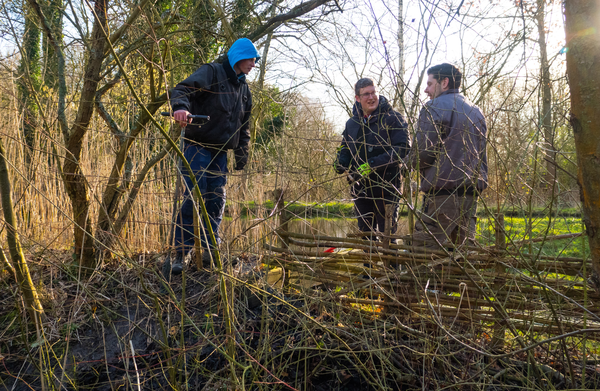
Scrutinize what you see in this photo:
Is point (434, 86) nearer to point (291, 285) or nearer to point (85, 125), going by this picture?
point (291, 285)

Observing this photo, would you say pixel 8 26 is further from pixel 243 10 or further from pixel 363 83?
pixel 363 83

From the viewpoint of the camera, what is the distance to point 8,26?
255cm

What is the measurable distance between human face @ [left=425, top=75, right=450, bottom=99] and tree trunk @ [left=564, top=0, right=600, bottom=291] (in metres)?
1.93

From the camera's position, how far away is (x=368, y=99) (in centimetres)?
307

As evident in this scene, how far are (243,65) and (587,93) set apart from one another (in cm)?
245

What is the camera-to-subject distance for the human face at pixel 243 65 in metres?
2.86

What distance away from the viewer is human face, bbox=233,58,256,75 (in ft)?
9.38

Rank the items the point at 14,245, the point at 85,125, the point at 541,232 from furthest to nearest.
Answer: the point at 85,125
the point at 541,232
the point at 14,245

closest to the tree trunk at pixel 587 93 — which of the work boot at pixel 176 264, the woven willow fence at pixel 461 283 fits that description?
the woven willow fence at pixel 461 283

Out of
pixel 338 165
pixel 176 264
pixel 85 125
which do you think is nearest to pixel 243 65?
pixel 338 165

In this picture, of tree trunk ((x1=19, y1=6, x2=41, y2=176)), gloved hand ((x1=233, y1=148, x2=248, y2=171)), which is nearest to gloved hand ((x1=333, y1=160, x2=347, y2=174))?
gloved hand ((x1=233, y1=148, x2=248, y2=171))

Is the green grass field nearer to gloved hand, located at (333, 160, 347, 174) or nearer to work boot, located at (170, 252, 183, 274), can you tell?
gloved hand, located at (333, 160, 347, 174)

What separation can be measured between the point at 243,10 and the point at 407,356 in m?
2.70

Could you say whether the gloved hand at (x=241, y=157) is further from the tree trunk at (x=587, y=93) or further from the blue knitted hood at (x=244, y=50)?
the tree trunk at (x=587, y=93)
